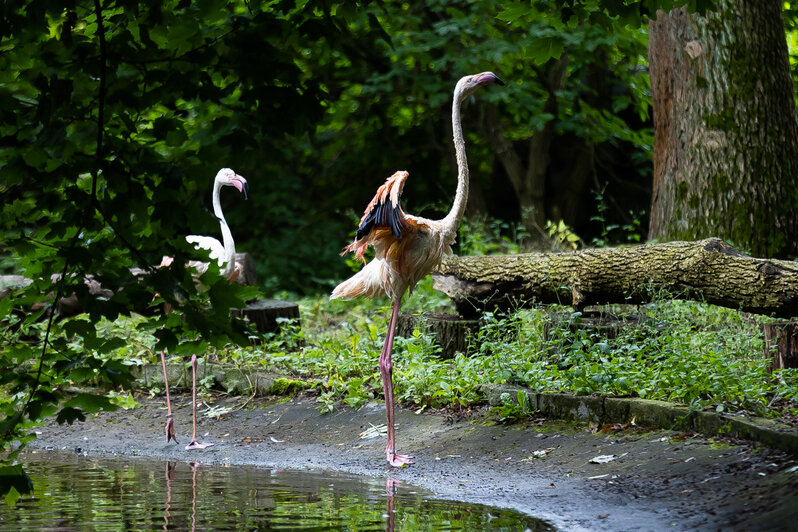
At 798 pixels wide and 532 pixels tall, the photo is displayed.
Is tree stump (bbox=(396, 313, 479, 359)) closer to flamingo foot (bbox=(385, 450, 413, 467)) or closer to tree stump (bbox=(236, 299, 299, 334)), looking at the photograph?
flamingo foot (bbox=(385, 450, 413, 467))

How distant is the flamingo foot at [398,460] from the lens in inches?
238

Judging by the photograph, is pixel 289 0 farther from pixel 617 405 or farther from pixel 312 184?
pixel 312 184

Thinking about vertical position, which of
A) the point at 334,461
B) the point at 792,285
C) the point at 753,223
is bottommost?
the point at 334,461

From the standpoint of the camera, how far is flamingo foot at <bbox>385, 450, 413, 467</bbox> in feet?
19.8

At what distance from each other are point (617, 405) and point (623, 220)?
1144cm

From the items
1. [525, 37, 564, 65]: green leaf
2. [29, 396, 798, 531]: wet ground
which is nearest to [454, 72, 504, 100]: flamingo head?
[525, 37, 564, 65]: green leaf

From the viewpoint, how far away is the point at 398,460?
6.08 meters

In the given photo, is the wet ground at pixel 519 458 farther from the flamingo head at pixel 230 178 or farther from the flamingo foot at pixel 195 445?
the flamingo head at pixel 230 178

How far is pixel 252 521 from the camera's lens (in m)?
4.56

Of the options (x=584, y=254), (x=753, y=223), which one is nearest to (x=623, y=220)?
(x=753, y=223)

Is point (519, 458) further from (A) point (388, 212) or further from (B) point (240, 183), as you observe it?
(B) point (240, 183)

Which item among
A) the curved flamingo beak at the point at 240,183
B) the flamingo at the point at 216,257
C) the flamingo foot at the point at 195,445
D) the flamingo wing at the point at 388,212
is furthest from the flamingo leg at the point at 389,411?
the curved flamingo beak at the point at 240,183

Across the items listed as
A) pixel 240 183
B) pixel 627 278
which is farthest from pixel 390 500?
pixel 240 183

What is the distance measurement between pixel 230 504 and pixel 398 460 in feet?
4.63
